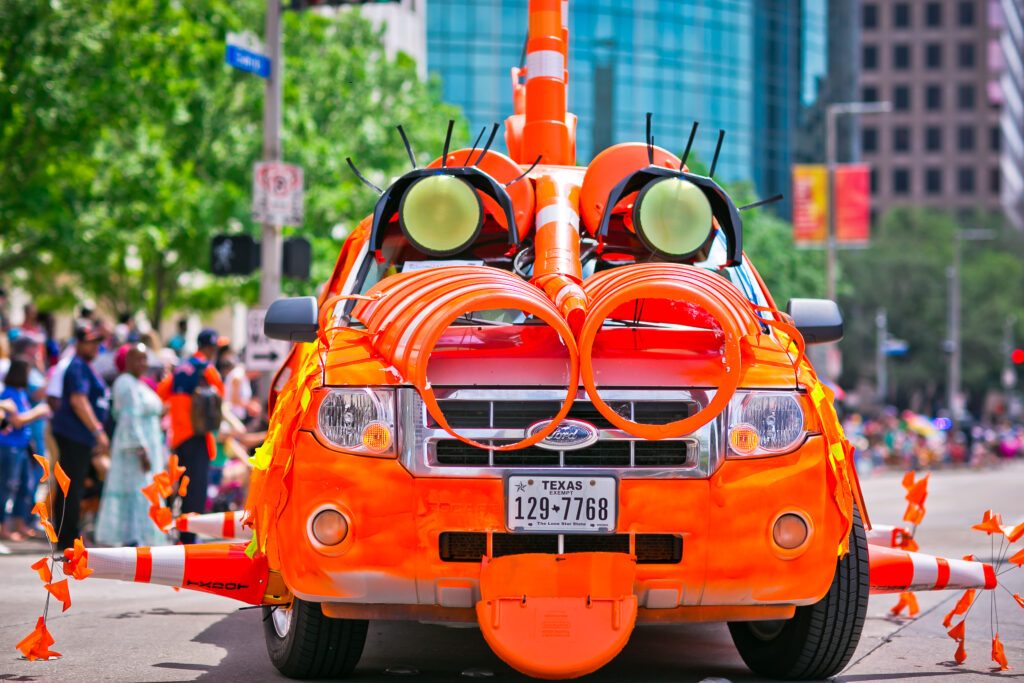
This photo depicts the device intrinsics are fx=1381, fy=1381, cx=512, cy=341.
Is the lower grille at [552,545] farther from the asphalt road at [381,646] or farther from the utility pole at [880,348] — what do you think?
the utility pole at [880,348]

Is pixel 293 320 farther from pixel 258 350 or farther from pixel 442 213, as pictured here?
pixel 258 350

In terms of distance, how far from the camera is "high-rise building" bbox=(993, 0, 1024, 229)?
377 ft

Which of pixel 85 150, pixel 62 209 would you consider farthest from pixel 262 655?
pixel 62 209

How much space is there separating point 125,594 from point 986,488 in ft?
64.4

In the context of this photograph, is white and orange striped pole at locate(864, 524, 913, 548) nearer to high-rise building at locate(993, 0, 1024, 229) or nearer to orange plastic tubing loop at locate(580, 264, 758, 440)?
orange plastic tubing loop at locate(580, 264, 758, 440)

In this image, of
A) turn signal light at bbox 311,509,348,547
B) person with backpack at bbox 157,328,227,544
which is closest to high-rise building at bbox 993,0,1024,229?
person with backpack at bbox 157,328,227,544

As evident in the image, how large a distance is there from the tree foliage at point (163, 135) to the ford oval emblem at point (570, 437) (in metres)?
14.7

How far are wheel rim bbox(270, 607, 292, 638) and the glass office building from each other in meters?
59.0

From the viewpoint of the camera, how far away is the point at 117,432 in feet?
35.4

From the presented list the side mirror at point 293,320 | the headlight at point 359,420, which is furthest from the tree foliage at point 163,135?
the headlight at point 359,420

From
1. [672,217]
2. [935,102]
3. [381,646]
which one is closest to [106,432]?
[381,646]

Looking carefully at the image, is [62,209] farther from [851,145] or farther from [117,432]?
[851,145]

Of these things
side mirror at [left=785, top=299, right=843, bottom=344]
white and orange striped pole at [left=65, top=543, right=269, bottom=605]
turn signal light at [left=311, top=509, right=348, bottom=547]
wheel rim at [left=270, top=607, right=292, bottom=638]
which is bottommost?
wheel rim at [left=270, top=607, right=292, bottom=638]

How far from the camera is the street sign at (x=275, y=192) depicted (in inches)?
566
